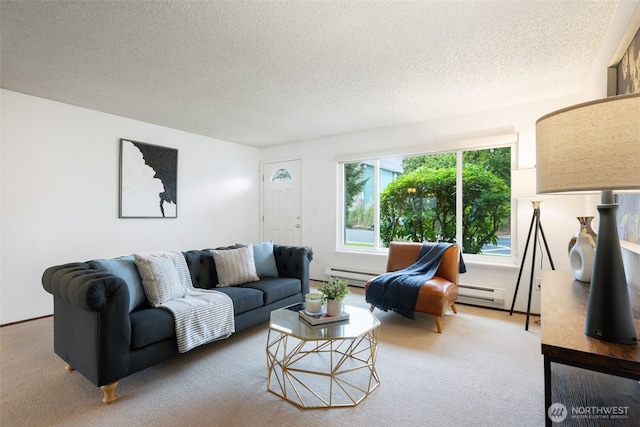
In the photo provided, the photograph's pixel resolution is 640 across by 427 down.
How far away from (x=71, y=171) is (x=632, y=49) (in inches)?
195

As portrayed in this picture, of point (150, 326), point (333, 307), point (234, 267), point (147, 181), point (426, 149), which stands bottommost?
point (150, 326)

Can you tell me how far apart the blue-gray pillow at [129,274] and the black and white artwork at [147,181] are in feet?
6.37

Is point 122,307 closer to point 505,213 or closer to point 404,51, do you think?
point 404,51

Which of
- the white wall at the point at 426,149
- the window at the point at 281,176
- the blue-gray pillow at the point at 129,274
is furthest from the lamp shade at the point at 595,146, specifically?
the window at the point at 281,176

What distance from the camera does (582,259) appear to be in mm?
1799

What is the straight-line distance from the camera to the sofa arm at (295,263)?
3494mm

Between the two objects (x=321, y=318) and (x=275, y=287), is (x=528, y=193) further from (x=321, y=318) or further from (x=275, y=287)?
(x=275, y=287)

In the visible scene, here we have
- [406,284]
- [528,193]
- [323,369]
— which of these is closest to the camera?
[323,369]

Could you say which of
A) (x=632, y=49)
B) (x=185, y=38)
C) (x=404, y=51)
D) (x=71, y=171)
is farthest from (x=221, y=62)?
(x=632, y=49)

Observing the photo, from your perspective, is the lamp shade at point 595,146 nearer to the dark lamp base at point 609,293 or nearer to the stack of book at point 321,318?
the dark lamp base at point 609,293

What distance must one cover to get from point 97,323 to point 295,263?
6.47ft

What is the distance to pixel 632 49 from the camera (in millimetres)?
1621

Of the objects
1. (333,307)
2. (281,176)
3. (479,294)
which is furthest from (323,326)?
(281,176)

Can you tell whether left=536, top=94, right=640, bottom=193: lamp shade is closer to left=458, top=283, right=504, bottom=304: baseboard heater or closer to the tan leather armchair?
the tan leather armchair
